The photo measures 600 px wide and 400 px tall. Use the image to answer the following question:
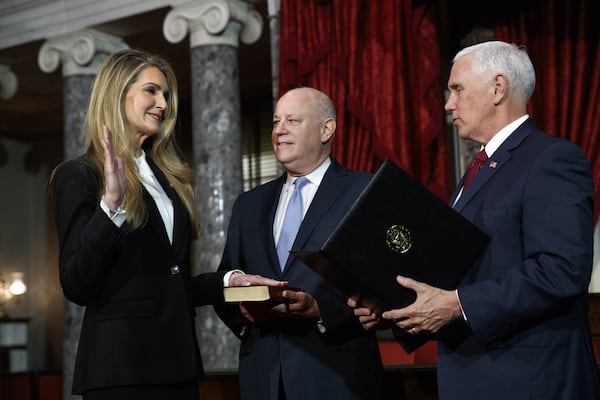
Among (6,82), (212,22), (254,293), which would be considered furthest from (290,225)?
(6,82)

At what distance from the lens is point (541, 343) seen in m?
2.52

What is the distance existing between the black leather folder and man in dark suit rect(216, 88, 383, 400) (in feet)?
1.65

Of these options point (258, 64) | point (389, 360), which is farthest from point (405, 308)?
point (258, 64)

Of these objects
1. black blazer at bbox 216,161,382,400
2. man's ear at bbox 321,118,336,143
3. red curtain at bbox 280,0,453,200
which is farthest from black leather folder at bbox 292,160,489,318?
red curtain at bbox 280,0,453,200

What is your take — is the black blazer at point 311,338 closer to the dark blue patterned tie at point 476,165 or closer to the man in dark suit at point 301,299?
the man in dark suit at point 301,299

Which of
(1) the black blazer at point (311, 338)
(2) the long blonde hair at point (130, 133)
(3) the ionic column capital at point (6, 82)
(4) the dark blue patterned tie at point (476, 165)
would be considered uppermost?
(3) the ionic column capital at point (6, 82)

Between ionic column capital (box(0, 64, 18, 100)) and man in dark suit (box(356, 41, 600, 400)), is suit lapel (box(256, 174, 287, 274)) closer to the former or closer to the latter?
man in dark suit (box(356, 41, 600, 400))

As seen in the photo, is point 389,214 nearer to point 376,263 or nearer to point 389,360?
point 376,263

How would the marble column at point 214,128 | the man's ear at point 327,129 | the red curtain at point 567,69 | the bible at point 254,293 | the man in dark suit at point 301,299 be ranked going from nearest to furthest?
the bible at point 254,293 < the man in dark suit at point 301,299 < the man's ear at point 327,129 < the red curtain at point 567,69 < the marble column at point 214,128

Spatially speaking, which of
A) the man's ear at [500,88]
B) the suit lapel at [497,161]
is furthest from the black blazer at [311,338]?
the man's ear at [500,88]

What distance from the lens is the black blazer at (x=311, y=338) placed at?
10.5 ft

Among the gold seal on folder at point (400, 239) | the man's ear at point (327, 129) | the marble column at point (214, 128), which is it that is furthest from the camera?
the marble column at point (214, 128)

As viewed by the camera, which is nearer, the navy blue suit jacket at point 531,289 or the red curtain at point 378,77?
the navy blue suit jacket at point 531,289

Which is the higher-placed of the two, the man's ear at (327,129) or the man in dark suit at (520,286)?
the man's ear at (327,129)
